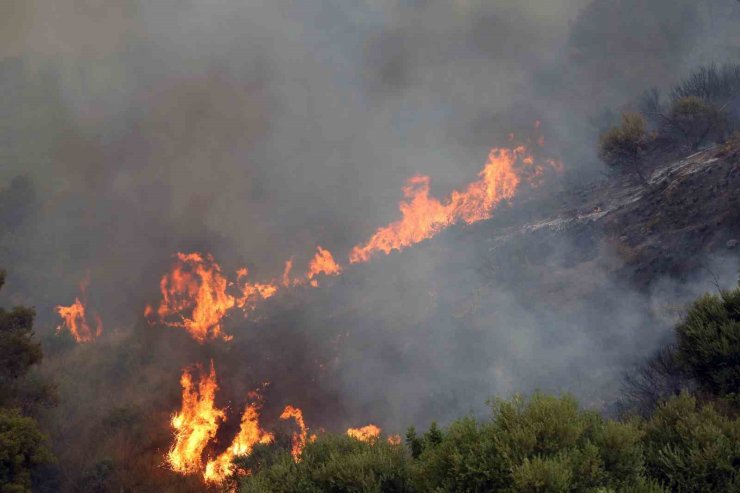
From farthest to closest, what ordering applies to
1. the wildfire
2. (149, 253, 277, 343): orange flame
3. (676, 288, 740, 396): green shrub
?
the wildfire, (149, 253, 277, 343): orange flame, (676, 288, 740, 396): green shrub

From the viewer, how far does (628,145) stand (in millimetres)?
28953

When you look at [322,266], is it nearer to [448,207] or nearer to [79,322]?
[448,207]

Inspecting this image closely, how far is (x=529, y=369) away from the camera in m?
20.1

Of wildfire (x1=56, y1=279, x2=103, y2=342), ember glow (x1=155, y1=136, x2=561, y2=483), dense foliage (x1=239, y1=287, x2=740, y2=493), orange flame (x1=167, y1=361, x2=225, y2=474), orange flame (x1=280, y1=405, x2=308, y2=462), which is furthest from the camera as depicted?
wildfire (x1=56, y1=279, x2=103, y2=342)

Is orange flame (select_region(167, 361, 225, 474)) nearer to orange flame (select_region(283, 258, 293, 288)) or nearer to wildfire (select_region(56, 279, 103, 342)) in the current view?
orange flame (select_region(283, 258, 293, 288))

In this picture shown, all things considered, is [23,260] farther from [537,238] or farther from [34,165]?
[537,238]

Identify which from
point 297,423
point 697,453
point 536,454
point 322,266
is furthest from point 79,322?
point 697,453

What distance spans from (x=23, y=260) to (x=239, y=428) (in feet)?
155

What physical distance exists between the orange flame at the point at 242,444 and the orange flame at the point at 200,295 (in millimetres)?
8807

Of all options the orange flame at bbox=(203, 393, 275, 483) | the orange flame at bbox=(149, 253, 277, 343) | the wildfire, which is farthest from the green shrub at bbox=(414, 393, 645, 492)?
the wildfire

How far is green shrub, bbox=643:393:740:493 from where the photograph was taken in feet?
25.3

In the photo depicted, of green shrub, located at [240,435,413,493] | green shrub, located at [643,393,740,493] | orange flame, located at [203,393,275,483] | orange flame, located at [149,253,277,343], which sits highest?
orange flame, located at [149,253,277,343]

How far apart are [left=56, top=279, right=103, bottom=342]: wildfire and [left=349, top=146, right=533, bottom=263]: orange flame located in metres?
23.7

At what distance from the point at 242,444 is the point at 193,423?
323 cm
